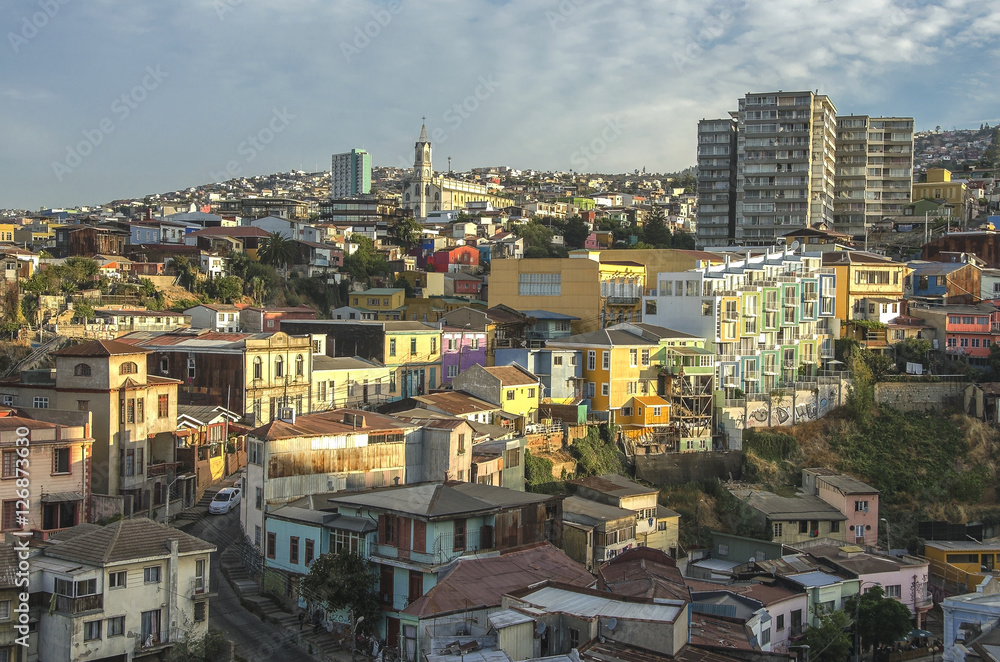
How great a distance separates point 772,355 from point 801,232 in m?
21.0

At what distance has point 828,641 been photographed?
24.3 metres

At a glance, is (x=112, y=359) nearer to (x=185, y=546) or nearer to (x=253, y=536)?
(x=253, y=536)

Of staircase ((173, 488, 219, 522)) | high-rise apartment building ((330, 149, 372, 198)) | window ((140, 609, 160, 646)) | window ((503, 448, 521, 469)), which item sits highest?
high-rise apartment building ((330, 149, 372, 198))

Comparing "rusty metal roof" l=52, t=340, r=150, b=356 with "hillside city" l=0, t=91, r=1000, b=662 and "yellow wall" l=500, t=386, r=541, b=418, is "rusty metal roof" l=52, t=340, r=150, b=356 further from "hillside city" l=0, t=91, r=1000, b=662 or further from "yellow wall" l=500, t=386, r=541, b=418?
"yellow wall" l=500, t=386, r=541, b=418

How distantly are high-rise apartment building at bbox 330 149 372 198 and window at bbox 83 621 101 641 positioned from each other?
135382 mm

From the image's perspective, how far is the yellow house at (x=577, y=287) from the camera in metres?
47.3

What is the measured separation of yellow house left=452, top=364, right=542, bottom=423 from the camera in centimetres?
3378

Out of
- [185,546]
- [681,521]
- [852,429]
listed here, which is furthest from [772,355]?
[185,546]

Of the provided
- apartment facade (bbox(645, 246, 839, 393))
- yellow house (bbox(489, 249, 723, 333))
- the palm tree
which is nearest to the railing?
apartment facade (bbox(645, 246, 839, 393))

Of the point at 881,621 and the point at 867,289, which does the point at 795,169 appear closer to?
the point at 867,289

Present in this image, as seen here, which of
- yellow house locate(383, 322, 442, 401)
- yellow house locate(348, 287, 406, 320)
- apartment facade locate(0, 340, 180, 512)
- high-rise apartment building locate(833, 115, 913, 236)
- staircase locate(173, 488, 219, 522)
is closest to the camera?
apartment facade locate(0, 340, 180, 512)

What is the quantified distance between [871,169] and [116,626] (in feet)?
231

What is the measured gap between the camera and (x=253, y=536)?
25.4 metres

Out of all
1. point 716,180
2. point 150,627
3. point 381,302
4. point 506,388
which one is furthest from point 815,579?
point 716,180
